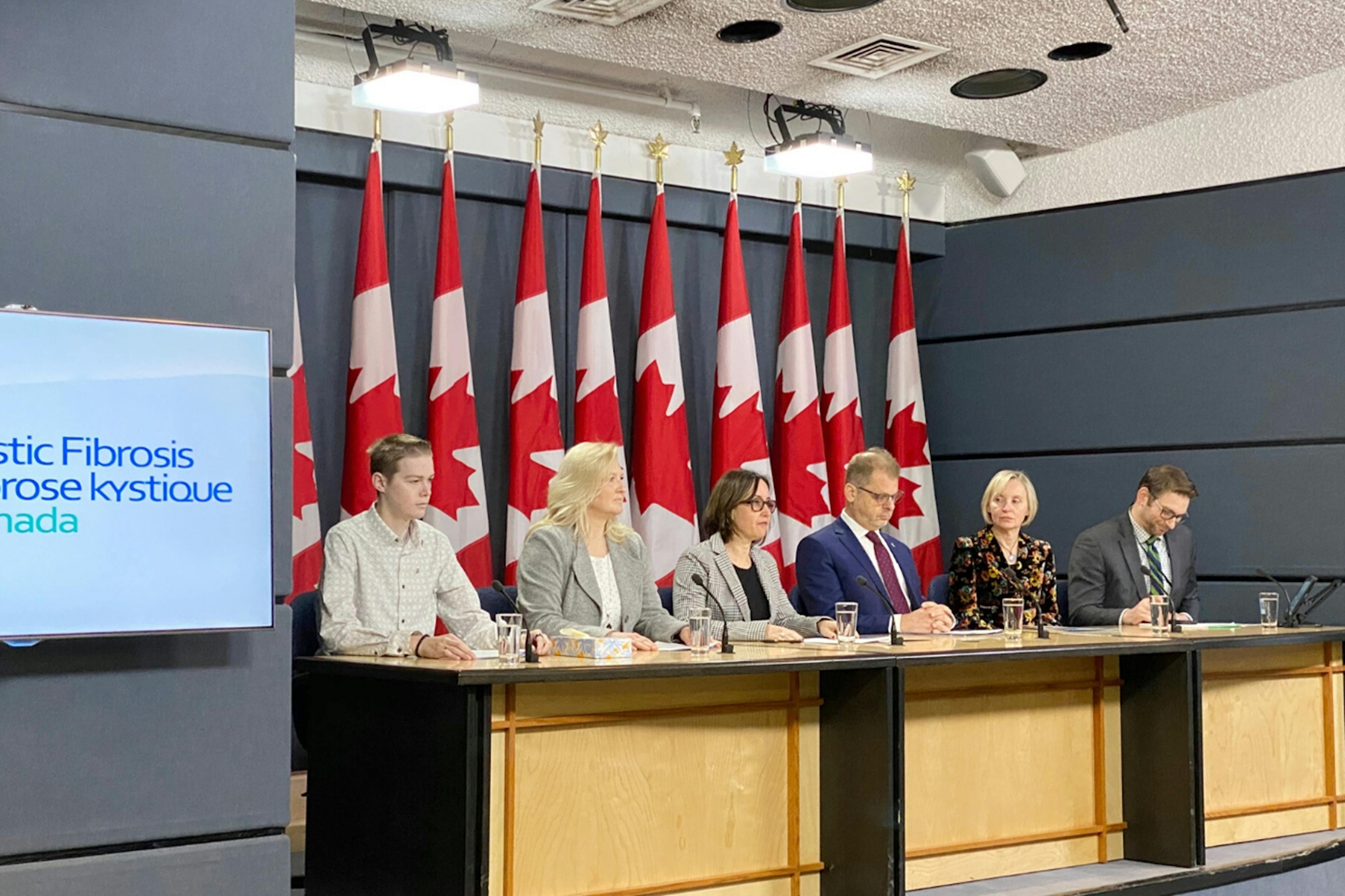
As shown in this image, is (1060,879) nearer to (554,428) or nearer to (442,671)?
(442,671)

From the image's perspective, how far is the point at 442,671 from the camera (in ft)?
9.92

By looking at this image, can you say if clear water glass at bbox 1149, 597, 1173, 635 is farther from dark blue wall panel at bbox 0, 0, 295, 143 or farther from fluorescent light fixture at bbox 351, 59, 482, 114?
dark blue wall panel at bbox 0, 0, 295, 143

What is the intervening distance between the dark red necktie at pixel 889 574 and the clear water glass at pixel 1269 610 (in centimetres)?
117

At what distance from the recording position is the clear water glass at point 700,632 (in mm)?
3590

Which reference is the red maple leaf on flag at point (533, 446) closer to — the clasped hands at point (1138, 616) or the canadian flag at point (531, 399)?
the canadian flag at point (531, 399)

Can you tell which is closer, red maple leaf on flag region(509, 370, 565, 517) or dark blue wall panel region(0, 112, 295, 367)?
dark blue wall panel region(0, 112, 295, 367)

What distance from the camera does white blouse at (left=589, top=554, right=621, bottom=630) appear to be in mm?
4289

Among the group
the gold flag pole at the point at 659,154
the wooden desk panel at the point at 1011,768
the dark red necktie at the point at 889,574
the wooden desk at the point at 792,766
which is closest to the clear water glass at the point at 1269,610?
the wooden desk at the point at 792,766

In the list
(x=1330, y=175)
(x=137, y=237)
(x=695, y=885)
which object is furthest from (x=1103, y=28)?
(x=137, y=237)

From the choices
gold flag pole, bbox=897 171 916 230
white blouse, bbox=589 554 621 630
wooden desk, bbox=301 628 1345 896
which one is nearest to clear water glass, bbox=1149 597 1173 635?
wooden desk, bbox=301 628 1345 896

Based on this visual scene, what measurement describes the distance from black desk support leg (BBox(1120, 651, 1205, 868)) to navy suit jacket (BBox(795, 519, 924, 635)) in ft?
2.61

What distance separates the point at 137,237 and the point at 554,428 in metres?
3.26

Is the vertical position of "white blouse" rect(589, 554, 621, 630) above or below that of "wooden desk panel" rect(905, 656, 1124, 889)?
above

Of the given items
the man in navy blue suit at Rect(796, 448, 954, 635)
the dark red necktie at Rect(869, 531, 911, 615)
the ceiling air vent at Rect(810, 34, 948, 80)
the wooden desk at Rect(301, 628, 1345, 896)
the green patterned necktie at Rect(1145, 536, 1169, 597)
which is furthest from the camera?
the green patterned necktie at Rect(1145, 536, 1169, 597)
